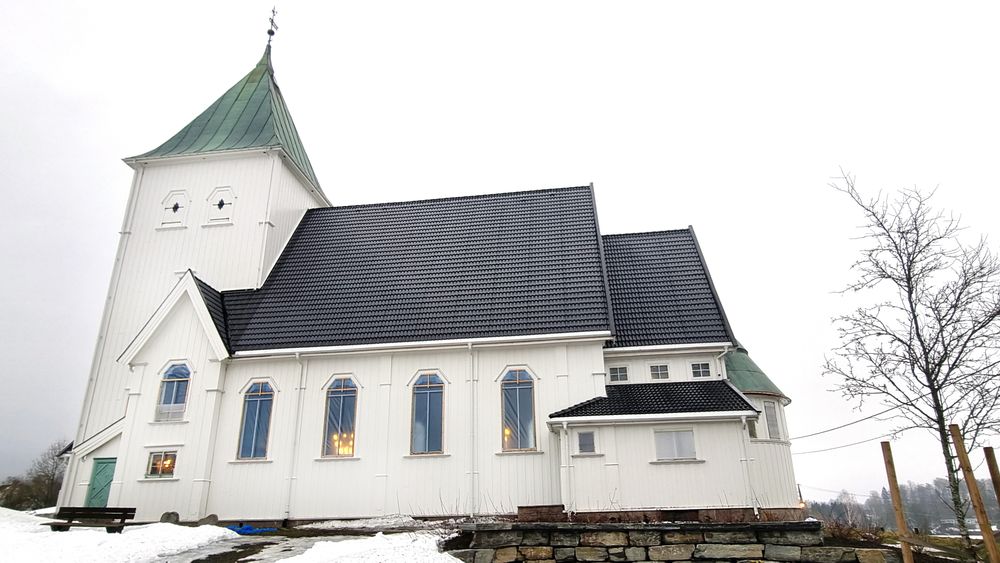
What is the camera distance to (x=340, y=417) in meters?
18.5

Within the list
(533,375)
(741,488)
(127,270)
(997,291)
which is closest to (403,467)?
(533,375)

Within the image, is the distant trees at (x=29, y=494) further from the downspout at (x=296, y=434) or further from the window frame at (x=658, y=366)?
the window frame at (x=658, y=366)

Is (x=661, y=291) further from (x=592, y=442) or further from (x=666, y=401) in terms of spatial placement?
(x=592, y=442)

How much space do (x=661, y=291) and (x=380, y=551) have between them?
12.7 metres

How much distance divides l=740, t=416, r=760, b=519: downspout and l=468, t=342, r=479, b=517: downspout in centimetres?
711

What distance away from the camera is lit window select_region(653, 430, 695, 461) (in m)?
15.5

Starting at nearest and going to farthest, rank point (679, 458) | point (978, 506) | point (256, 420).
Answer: point (978, 506), point (679, 458), point (256, 420)

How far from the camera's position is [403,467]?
696 inches

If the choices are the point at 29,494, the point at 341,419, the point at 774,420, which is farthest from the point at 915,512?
the point at 29,494

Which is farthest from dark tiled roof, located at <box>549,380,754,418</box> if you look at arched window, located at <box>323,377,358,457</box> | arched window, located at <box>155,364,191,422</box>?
arched window, located at <box>155,364,191,422</box>

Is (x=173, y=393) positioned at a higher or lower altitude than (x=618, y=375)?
lower

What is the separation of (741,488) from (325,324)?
13.0 meters

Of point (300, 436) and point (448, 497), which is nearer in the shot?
point (448, 497)

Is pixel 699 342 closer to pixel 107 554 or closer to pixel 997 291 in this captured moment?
pixel 997 291
